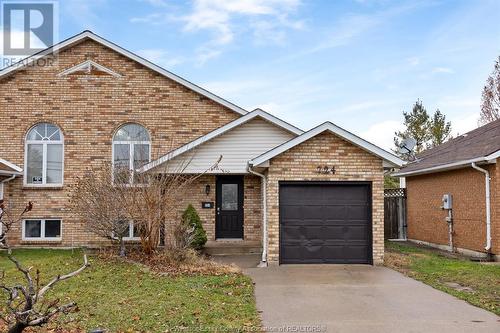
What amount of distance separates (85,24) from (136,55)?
2.30 m

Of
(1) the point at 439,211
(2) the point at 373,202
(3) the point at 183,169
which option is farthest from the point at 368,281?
(1) the point at 439,211

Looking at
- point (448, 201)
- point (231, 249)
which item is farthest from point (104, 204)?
point (448, 201)

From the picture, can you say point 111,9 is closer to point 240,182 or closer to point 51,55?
point 51,55

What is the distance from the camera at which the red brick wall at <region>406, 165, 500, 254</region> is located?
44.8ft

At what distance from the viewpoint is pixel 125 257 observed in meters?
13.1

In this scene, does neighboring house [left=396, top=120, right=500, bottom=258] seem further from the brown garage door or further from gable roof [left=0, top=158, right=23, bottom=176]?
gable roof [left=0, top=158, right=23, bottom=176]

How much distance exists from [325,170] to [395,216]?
9361 mm

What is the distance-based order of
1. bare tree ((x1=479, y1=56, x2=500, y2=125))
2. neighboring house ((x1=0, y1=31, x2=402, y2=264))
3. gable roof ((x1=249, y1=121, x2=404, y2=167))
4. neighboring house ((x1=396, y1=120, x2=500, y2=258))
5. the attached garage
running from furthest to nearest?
bare tree ((x1=479, y1=56, x2=500, y2=125)) → neighboring house ((x1=0, y1=31, x2=402, y2=264)) → neighboring house ((x1=396, y1=120, x2=500, y2=258)) → the attached garage → gable roof ((x1=249, y1=121, x2=404, y2=167))

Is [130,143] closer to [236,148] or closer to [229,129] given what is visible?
[229,129]

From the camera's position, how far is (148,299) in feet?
26.7

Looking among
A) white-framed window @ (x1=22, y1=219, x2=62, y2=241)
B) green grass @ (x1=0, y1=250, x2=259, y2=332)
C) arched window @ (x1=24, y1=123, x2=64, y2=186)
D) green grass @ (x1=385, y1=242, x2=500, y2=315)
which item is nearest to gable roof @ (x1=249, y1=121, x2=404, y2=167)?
green grass @ (x1=385, y1=242, x2=500, y2=315)

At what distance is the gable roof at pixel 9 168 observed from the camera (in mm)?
14765

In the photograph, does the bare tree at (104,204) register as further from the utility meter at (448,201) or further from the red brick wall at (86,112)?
the utility meter at (448,201)

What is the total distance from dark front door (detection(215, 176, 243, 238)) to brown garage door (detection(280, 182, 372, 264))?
376 cm
